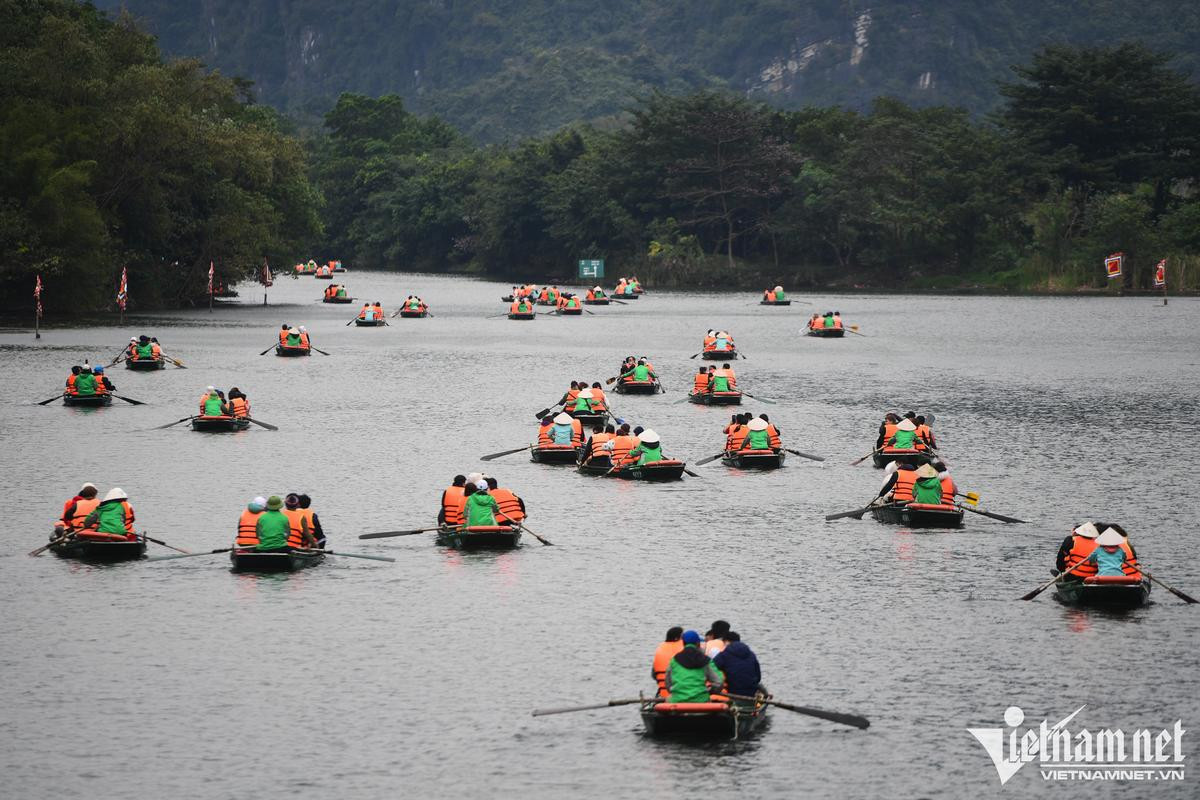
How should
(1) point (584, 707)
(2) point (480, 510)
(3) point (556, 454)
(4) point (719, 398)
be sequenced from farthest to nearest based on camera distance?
(4) point (719, 398) < (3) point (556, 454) < (2) point (480, 510) < (1) point (584, 707)

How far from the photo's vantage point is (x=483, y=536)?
3762 cm

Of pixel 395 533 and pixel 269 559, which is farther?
pixel 395 533

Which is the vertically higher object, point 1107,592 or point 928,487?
point 928,487

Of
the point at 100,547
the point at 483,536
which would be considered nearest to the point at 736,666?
the point at 483,536

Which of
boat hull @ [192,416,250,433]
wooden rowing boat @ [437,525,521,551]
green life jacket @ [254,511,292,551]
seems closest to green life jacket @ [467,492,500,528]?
wooden rowing boat @ [437,525,521,551]

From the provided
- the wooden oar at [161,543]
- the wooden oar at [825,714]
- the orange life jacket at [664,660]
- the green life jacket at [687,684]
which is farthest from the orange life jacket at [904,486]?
the wooden oar at [161,543]

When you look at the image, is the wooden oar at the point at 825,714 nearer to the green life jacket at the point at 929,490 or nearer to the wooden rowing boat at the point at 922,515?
the wooden rowing boat at the point at 922,515

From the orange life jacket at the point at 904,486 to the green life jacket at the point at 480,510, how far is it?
428 inches

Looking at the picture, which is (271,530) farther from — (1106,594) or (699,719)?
(1106,594)

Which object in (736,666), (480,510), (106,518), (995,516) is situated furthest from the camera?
(995,516)

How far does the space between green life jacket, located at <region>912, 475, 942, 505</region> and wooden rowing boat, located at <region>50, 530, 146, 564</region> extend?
64.0 feet

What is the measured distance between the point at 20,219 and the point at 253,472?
177 ft

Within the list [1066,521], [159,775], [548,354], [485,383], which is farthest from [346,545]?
[548,354]

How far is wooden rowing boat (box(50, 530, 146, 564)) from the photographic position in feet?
119
